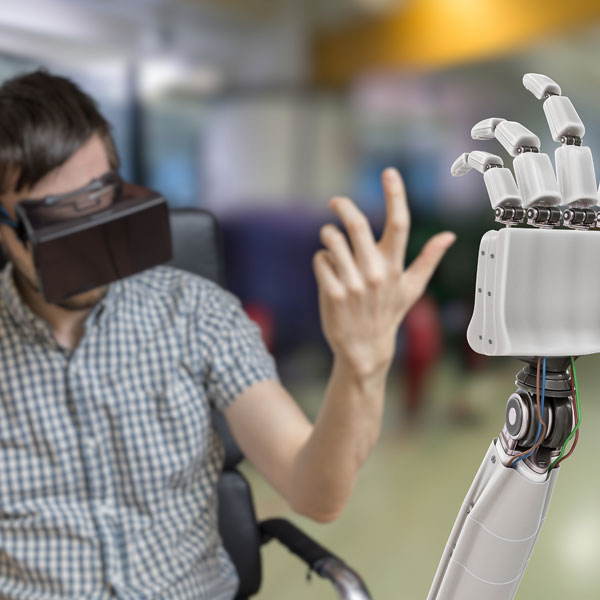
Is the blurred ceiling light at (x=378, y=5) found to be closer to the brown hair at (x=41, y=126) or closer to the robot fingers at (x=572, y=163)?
the brown hair at (x=41, y=126)

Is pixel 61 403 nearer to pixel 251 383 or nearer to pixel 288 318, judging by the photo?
pixel 251 383

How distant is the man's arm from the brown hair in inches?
17.0

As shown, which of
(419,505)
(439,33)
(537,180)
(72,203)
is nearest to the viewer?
(537,180)

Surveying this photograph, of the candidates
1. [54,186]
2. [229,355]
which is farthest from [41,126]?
[229,355]

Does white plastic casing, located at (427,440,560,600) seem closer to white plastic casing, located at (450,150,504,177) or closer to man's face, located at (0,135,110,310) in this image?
white plastic casing, located at (450,150,504,177)

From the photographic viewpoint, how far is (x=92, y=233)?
0.74m

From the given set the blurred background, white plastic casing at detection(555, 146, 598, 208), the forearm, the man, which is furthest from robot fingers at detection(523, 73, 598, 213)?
the blurred background

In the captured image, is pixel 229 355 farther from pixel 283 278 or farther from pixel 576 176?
pixel 283 278

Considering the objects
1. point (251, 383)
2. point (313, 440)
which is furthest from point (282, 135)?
point (313, 440)

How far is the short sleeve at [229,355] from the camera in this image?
2.97ft

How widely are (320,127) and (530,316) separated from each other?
2.66 m

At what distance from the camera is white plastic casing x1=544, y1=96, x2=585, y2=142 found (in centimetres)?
38

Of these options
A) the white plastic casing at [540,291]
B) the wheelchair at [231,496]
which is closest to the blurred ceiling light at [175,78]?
the wheelchair at [231,496]

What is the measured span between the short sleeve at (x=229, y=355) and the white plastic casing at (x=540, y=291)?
21.9 inches
